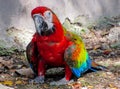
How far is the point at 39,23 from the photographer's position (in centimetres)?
433

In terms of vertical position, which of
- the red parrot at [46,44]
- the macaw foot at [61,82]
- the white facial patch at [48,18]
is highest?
the white facial patch at [48,18]

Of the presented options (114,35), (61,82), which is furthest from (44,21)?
(114,35)

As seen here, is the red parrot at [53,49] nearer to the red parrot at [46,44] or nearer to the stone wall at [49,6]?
the red parrot at [46,44]

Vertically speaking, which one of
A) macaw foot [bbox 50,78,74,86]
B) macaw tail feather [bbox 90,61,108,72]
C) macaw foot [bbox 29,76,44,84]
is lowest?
macaw foot [bbox 50,78,74,86]

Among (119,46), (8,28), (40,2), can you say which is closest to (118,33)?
(119,46)

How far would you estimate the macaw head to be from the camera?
14.2 ft

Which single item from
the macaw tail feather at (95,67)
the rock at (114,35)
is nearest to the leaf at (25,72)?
the macaw tail feather at (95,67)

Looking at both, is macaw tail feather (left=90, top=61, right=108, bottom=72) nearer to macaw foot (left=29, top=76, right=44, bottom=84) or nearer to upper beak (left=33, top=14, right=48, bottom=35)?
macaw foot (left=29, top=76, right=44, bottom=84)

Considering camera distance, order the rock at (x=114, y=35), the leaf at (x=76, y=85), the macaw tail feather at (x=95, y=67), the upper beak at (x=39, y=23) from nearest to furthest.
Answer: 1. the upper beak at (x=39, y=23)
2. the leaf at (x=76, y=85)
3. the macaw tail feather at (x=95, y=67)
4. the rock at (x=114, y=35)

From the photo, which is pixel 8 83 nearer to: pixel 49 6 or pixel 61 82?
pixel 61 82

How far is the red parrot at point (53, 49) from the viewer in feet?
14.4

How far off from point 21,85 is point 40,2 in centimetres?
191

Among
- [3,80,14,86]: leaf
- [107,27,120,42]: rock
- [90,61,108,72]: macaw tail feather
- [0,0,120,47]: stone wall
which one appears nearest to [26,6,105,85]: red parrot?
[90,61,108,72]: macaw tail feather

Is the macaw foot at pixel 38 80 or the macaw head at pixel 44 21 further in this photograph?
the macaw foot at pixel 38 80
